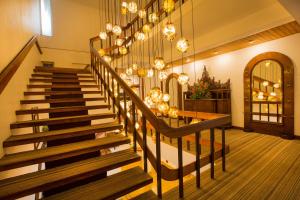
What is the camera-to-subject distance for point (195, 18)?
465 centimetres

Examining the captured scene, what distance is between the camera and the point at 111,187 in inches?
66.6

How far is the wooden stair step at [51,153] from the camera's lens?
169cm

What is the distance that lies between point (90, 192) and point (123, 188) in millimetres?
345

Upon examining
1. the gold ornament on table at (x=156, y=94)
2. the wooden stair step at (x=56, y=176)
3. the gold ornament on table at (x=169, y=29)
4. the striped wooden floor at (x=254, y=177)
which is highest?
the gold ornament on table at (x=169, y=29)

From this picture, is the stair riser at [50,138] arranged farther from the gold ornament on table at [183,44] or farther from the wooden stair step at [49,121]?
the gold ornament on table at [183,44]

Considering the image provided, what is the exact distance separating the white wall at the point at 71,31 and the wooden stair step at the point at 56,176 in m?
6.68

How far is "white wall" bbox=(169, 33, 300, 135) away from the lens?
4.44 metres

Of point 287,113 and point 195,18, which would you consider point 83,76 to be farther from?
point 287,113

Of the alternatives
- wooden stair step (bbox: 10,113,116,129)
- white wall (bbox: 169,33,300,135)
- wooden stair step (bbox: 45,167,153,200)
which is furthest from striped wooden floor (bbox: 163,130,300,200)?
white wall (bbox: 169,33,300,135)

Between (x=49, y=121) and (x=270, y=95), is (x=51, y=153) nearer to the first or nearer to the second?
(x=49, y=121)

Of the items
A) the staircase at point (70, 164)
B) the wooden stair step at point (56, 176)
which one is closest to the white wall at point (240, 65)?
the staircase at point (70, 164)

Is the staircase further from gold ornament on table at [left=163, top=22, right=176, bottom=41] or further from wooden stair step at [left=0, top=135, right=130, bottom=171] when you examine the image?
gold ornament on table at [left=163, top=22, right=176, bottom=41]

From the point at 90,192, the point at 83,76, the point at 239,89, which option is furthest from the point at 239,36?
the point at 90,192

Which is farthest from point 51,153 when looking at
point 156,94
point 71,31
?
point 71,31
